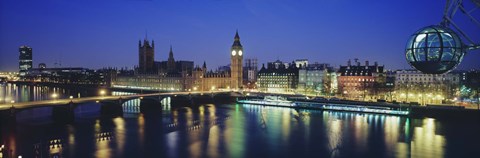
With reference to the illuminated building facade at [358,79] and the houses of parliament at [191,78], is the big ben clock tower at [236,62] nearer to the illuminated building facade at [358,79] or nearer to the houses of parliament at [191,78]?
the houses of parliament at [191,78]

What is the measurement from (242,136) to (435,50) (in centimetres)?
2524

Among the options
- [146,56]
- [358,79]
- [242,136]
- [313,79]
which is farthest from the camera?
[146,56]

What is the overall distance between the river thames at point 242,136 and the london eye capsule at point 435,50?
18.4 m

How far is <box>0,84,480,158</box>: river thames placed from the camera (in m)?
25.1

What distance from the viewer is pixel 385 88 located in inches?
2324

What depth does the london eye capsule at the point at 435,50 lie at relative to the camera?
6289 millimetres

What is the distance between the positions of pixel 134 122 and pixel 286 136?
16436 millimetres

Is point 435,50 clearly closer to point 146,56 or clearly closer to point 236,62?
point 236,62

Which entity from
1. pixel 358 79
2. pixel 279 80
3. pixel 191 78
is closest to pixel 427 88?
pixel 358 79

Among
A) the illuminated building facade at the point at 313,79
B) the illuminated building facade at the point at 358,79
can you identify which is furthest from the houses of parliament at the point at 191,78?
the illuminated building facade at the point at 358,79

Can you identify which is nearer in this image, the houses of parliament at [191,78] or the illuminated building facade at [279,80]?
the illuminated building facade at [279,80]

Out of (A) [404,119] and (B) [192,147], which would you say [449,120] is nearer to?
(A) [404,119]

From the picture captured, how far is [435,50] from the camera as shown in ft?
21.6

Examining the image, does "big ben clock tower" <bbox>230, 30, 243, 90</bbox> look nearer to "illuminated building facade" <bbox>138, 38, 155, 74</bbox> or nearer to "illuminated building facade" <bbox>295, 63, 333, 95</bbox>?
"illuminated building facade" <bbox>295, 63, 333, 95</bbox>
